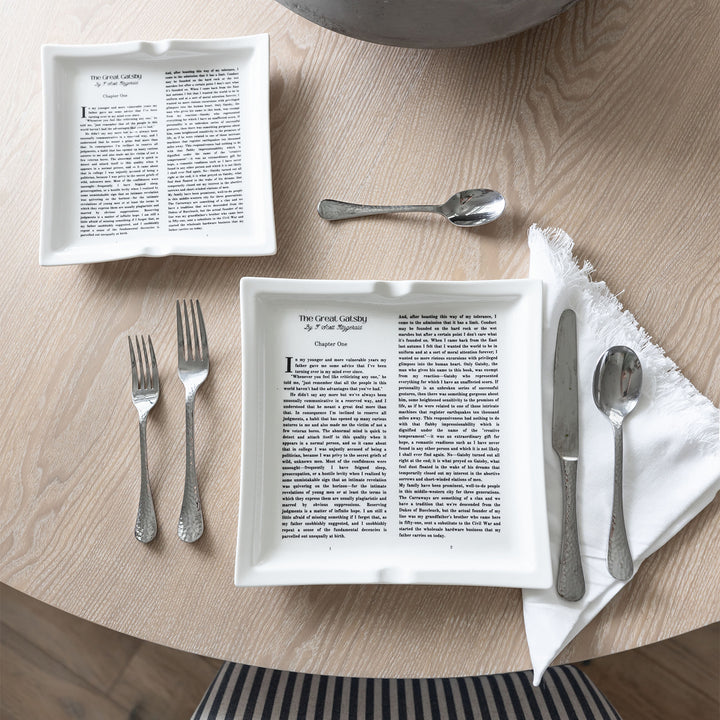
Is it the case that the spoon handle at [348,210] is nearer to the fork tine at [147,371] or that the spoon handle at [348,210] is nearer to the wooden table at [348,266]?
the wooden table at [348,266]

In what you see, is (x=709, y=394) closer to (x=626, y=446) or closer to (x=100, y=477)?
(x=626, y=446)

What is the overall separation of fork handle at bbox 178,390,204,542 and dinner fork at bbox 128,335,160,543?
3 centimetres

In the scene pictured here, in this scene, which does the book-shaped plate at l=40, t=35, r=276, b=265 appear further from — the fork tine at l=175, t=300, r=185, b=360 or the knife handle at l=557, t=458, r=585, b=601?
the knife handle at l=557, t=458, r=585, b=601

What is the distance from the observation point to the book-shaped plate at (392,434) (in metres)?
0.53

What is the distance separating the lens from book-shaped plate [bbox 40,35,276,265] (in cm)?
59

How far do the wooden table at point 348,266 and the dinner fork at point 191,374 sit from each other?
0.03 ft

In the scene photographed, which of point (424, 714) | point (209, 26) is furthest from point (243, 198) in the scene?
point (424, 714)

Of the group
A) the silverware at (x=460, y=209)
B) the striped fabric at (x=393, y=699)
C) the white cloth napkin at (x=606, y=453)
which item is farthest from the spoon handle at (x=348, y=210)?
the striped fabric at (x=393, y=699)

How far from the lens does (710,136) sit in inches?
24.0

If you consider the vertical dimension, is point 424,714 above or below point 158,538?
below

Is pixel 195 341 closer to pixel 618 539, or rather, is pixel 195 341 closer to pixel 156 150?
pixel 156 150

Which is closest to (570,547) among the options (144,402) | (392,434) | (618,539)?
(618,539)

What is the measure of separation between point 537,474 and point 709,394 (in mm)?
177

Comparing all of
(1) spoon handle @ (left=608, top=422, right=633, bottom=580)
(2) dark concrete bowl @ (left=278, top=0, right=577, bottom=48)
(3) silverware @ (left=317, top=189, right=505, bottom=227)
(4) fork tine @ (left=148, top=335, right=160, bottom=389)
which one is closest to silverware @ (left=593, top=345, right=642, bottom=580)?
(1) spoon handle @ (left=608, top=422, right=633, bottom=580)
